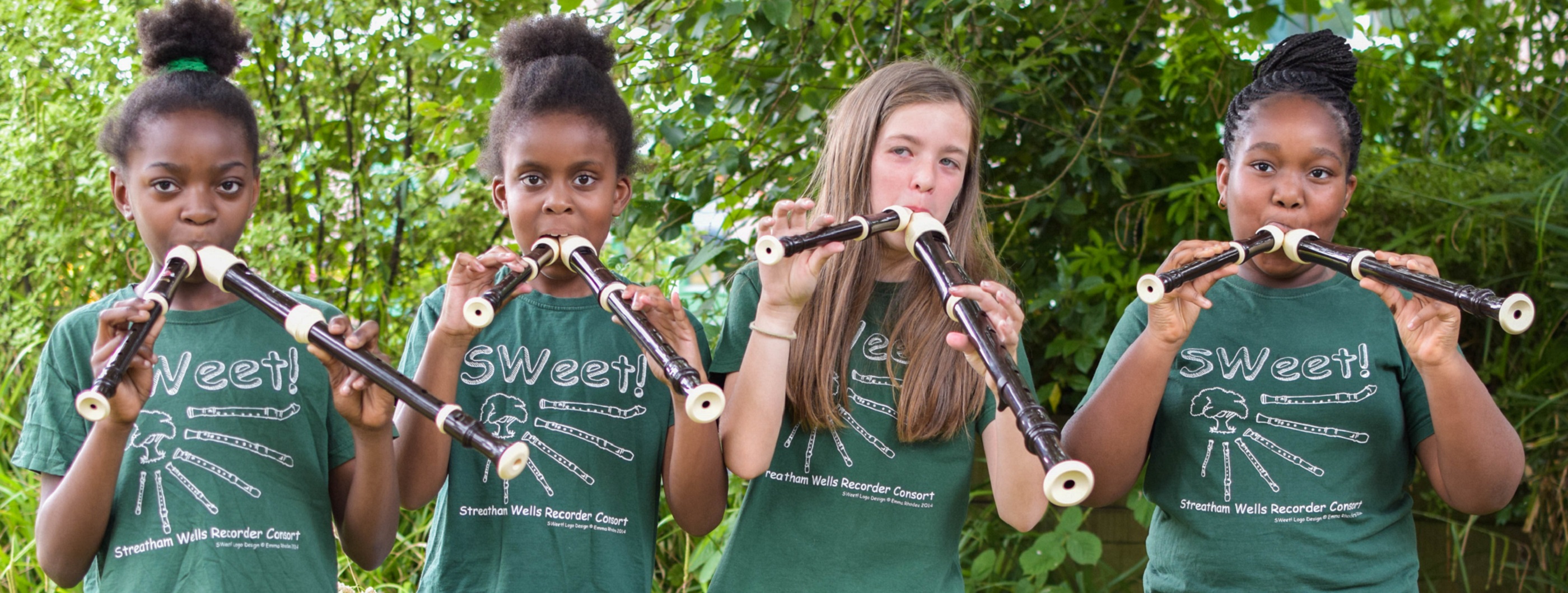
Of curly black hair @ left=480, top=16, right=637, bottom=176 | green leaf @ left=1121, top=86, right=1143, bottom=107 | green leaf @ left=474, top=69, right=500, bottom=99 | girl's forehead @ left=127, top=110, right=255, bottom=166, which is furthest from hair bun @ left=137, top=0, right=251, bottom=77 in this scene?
green leaf @ left=1121, top=86, right=1143, bottom=107

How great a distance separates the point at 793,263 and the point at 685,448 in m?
0.45

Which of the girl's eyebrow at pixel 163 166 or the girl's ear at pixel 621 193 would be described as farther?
the girl's ear at pixel 621 193

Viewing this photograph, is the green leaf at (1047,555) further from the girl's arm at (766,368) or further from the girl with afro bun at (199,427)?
the girl with afro bun at (199,427)

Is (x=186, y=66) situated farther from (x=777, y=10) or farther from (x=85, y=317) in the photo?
(x=777, y=10)

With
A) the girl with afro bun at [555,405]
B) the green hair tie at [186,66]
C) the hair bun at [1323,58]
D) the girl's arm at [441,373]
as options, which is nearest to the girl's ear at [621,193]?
the girl with afro bun at [555,405]

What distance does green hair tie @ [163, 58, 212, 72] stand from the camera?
2605mm

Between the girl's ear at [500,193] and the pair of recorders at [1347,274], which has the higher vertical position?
the girl's ear at [500,193]

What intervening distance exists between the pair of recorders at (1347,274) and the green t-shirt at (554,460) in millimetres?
1126

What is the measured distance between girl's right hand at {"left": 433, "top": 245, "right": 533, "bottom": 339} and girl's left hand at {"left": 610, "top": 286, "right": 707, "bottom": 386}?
255 millimetres

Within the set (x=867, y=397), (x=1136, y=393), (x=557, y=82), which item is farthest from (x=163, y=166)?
(x=1136, y=393)

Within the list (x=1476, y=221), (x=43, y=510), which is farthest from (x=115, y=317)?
(x=1476, y=221)

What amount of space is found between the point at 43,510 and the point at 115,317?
1.72 feet

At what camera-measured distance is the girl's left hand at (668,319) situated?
236 centimetres

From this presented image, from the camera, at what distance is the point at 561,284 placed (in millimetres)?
2768
